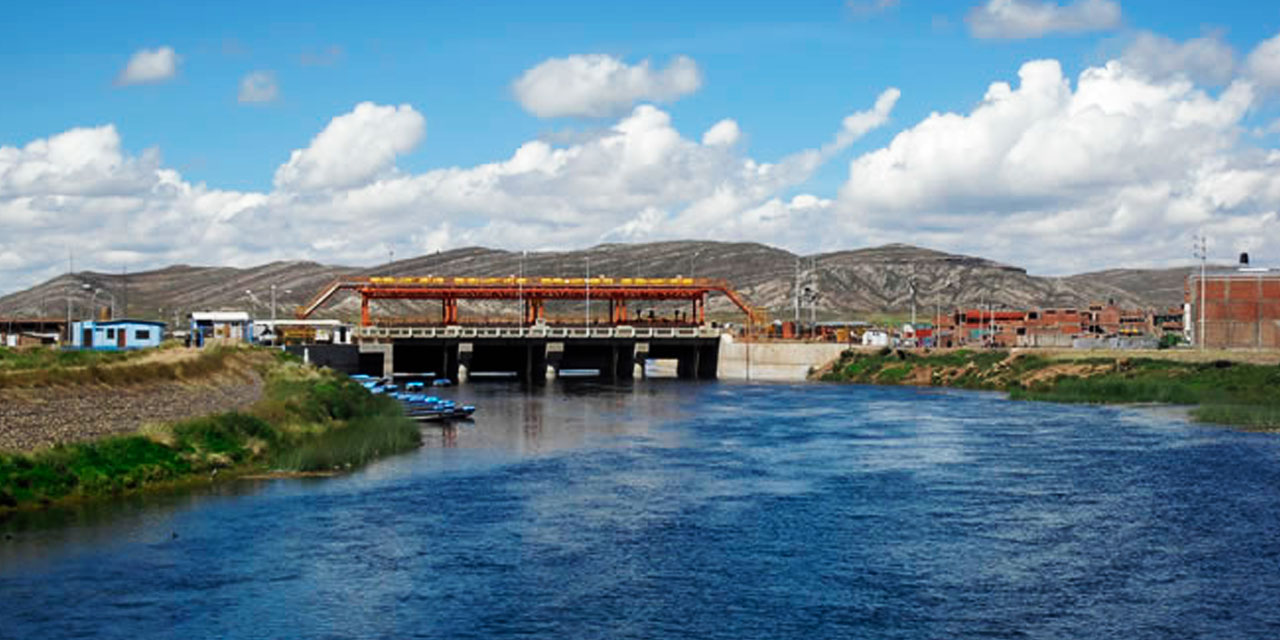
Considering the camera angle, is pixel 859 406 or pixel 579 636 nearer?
pixel 579 636

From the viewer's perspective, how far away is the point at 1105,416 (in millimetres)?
100500

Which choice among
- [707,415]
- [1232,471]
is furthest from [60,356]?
[1232,471]

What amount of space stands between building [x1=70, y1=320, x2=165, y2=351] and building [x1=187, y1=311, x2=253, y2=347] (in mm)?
16466

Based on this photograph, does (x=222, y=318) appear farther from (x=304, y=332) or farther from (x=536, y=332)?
(x=536, y=332)

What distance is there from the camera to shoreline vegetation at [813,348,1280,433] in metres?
102

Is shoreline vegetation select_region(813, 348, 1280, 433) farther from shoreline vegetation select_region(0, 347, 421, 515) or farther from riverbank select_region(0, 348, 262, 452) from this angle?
riverbank select_region(0, 348, 262, 452)

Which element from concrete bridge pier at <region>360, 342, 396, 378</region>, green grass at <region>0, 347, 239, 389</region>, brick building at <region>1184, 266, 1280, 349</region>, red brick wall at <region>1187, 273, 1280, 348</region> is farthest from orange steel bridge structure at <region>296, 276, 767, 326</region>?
red brick wall at <region>1187, 273, 1280, 348</region>

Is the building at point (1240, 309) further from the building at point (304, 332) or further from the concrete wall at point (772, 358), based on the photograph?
the building at point (304, 332)

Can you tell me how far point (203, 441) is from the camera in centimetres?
6531

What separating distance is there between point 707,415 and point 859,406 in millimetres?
17296

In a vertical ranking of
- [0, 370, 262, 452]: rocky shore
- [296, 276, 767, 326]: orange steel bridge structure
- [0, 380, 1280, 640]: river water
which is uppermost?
[296, 276, 767, 326]: orange steel bridge structure

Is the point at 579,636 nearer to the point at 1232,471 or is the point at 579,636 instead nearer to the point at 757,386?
the point at 1232,471

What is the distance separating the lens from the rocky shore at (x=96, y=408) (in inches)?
2382

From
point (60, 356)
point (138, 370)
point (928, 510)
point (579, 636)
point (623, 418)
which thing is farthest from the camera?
point (623, 418)
